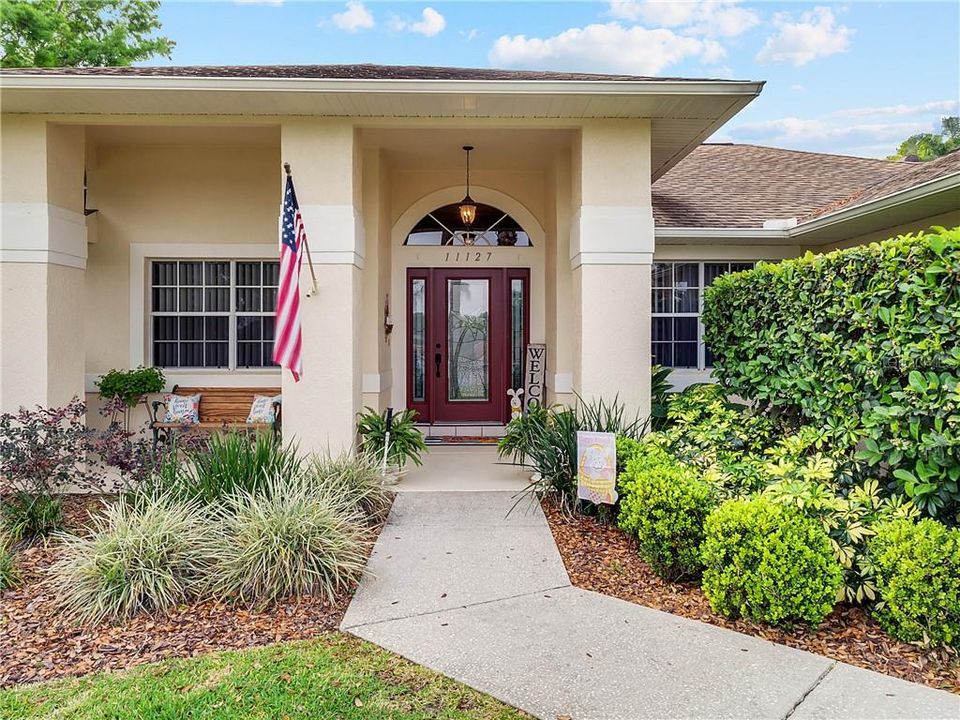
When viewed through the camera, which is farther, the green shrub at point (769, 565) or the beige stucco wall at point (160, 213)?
the beige stucco wall at point (160, 213)

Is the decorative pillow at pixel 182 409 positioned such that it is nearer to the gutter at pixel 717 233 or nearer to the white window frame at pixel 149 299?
the white window frame at pixel 149 299

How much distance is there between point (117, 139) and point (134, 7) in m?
14.3

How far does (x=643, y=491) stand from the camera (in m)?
4.45

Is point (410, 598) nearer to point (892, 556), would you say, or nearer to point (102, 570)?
point (102, 570)

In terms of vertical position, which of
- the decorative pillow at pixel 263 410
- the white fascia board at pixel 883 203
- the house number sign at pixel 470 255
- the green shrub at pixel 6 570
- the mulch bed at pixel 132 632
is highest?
the white fascia board at pixel 883 203

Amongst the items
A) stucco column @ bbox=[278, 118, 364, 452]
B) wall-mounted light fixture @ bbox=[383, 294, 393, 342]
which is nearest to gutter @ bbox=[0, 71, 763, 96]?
stucco column @ bbox=[278, 118, 364, 452]

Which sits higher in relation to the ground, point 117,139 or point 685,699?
point 117,139

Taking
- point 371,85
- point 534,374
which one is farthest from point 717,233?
point 371,85

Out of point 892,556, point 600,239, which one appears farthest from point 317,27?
point 892,556

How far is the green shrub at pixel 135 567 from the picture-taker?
383 centimetres

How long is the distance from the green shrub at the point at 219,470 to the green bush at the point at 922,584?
4.23m

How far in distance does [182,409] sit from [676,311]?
783 centimetres

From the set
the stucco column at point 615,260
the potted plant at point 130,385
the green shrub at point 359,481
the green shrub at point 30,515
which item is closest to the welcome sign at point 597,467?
the stucco column at point 615,260

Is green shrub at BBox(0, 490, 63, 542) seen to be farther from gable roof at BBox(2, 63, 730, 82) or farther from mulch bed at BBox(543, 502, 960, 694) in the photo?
mulch bed at BBox(543, 502, 960, 694)
